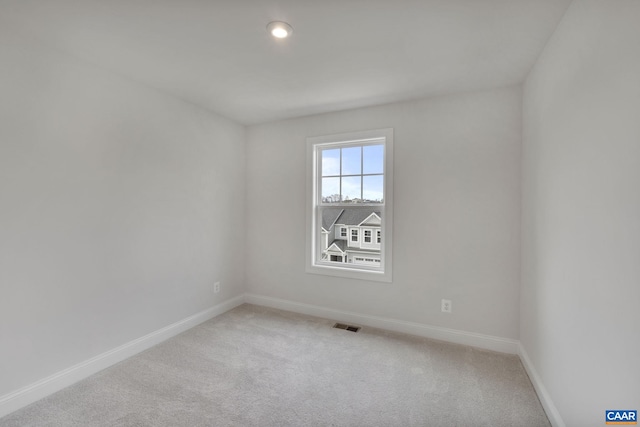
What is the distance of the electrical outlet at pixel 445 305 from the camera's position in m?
2.72

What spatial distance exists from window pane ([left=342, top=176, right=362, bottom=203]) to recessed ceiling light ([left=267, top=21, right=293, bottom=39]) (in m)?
1.75

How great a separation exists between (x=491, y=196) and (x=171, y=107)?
10.7 feet

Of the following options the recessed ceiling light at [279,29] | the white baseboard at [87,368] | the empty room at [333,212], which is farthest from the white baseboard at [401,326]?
the recessed ceiling light at [279,29]

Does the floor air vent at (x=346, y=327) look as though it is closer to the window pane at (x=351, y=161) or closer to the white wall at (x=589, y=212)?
the white wall at (x=589, y=212)

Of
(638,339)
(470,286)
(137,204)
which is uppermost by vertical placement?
(137,204)

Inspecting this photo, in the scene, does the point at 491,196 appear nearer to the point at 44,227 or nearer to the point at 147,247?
the point at 147,247

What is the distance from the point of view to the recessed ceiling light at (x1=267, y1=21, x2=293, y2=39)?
1.69 metres

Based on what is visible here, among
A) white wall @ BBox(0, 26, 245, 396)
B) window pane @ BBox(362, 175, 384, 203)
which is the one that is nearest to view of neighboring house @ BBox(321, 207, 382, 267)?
window pane @ BBox(362, 175, 384, 203)

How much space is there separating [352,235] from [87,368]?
8.77 feet

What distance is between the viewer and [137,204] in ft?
8.18

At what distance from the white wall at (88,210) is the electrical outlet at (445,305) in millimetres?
2630

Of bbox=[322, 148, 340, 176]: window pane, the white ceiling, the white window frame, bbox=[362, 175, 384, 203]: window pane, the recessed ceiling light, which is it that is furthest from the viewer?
bbox=[322, 148, 340, 176]: window pane

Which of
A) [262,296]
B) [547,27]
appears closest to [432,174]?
[547,27]

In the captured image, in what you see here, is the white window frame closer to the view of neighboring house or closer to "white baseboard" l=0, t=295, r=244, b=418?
the view of neighboring house
